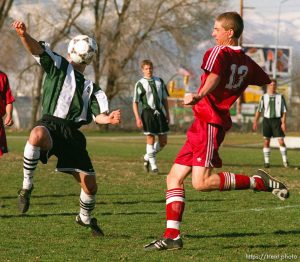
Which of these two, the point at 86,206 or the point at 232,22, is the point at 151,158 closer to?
the point at 86,206

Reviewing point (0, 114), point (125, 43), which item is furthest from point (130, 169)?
point (125, 43)

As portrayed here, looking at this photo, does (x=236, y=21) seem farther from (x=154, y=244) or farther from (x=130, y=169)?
(x=130, y=169)

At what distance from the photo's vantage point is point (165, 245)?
22.9ft

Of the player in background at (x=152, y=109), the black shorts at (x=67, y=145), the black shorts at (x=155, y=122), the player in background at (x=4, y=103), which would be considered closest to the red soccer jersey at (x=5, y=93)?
the player in background at (x=4, y=103)

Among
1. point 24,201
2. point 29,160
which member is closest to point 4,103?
point 29,160

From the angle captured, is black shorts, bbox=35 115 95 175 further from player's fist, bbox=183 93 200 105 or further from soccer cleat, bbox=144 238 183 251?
player's fist, bbox=183 93 200 105

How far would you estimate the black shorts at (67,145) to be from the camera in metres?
7.81

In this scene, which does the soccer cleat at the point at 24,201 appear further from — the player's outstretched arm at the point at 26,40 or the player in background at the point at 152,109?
the player in background at the point at 152,109

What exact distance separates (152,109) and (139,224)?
292 inches

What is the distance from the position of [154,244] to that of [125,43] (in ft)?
154

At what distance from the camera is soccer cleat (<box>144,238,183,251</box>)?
6.98 metres

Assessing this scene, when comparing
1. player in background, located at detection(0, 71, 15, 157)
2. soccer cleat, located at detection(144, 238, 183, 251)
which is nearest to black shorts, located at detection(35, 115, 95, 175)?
soccer cleat, located at detection(144, 238, 183, 251)

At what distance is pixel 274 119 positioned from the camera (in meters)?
18.8

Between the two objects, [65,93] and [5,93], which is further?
[5,93]
